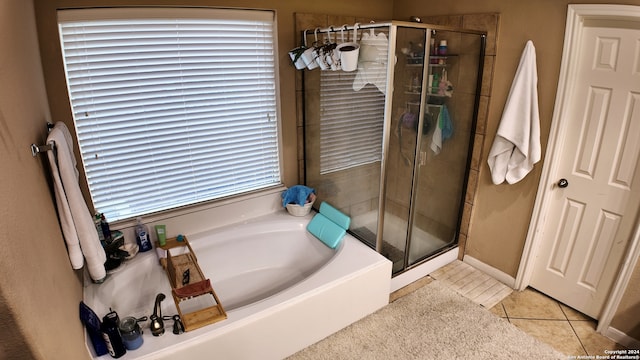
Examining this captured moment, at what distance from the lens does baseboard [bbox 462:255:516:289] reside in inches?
107

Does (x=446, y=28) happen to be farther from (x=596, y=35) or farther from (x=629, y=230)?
(x=629, y=230)

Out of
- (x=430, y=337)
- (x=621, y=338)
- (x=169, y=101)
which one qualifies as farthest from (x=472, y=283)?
(x=169, y=101)

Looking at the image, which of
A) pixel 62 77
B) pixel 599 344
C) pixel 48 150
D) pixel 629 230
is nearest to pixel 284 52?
pixel 62 77

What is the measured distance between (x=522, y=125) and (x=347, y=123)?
3.93ft

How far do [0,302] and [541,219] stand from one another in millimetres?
2860

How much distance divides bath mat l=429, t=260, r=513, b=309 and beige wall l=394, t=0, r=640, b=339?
0.13 meters

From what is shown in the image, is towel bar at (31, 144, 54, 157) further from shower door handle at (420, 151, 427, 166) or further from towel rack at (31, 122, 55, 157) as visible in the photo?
shower door handle at (420, 151, 427, 166)

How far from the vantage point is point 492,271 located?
2.84 m

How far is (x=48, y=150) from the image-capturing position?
Result: 1.42 meters

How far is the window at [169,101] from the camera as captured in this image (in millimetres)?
2078

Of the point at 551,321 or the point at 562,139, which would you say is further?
the point at 551,321

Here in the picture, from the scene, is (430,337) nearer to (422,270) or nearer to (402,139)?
(422,270)

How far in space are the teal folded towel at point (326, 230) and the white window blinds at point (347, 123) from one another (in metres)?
0.41

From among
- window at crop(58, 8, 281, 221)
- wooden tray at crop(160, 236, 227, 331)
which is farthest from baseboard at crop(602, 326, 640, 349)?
window at crop(58, 8, 281, 221)
